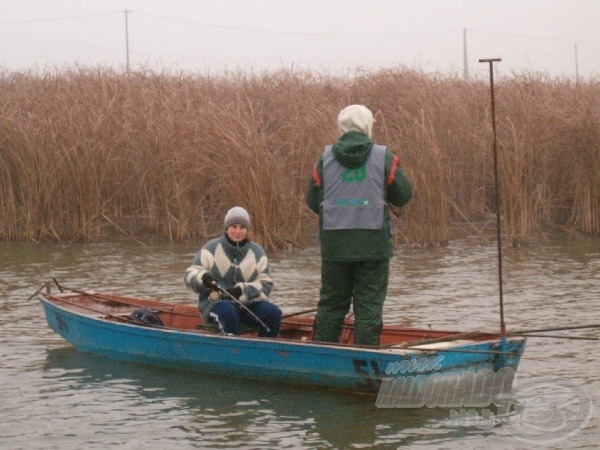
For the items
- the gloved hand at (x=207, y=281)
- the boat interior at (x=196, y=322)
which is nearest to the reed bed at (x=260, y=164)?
the boat interior at (x=196, y=322)

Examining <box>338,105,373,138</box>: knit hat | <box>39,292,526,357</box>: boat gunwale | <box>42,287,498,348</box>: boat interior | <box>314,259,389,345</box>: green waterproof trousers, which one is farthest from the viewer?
<box>42,287,498,348</box>: boat interior

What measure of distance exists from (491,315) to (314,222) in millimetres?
6075

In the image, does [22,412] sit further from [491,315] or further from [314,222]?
[314,222]

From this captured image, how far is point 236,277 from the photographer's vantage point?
9.37 m

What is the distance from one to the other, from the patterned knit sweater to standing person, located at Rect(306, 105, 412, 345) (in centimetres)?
93

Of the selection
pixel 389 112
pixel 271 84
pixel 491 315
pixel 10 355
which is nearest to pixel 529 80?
pixel 389 112

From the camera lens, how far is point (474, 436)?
739 cm

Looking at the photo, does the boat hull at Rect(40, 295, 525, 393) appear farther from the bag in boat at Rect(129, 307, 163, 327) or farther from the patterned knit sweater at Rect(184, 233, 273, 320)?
the patterned knit sweater at Rect(184, 233, 273, 320)

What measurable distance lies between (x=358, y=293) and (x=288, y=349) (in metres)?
0.59

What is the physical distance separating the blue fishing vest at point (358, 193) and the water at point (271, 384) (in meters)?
1.14

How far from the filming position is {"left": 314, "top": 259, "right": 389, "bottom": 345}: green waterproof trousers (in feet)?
27.8

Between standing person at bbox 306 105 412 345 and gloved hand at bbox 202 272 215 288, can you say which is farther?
gloved hand at bbox 202 272 215 288

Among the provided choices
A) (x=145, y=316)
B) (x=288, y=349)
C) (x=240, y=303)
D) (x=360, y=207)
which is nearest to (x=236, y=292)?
(x=240, y=303)

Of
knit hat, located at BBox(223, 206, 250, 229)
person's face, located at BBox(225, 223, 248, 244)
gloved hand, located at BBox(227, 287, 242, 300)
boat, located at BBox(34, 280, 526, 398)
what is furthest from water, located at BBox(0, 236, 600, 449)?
knit hat, located at BBox(223, 206, 250, 229)
